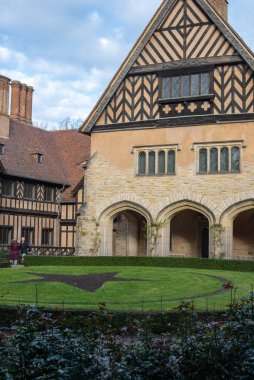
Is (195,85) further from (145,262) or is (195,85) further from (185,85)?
(145,262)

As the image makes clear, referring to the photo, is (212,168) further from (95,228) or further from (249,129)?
(95,228)

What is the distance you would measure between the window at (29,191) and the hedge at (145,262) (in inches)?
259

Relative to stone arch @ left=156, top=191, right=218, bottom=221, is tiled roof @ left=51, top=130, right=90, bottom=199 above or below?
above

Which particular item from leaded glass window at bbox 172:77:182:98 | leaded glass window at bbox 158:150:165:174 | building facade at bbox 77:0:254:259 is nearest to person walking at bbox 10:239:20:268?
building facade at bbox 77:0:254:259

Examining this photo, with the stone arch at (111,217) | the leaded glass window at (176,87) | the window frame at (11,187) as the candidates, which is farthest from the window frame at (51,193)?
the leaded glass window at (176,87)

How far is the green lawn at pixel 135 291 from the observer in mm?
13078

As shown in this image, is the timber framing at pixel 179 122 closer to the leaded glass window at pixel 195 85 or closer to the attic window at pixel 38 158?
the leaded glass window at pixel 195 85

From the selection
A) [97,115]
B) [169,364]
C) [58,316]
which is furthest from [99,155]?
[169,364]

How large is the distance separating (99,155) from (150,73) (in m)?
4.62

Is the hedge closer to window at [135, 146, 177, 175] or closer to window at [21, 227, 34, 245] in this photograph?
window at [135, 146, 177, 175]

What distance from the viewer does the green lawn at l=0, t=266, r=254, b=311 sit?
13.1 metres

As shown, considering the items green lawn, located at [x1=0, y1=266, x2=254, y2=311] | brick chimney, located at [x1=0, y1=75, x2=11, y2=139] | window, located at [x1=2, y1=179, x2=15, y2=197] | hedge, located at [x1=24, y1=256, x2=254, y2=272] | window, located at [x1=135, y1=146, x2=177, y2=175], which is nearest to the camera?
green lawn, located at [x1=0, y1=266, x2=254, y2=311]

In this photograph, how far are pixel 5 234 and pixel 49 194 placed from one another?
14.2 feet

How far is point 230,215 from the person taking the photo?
24.3 meters
